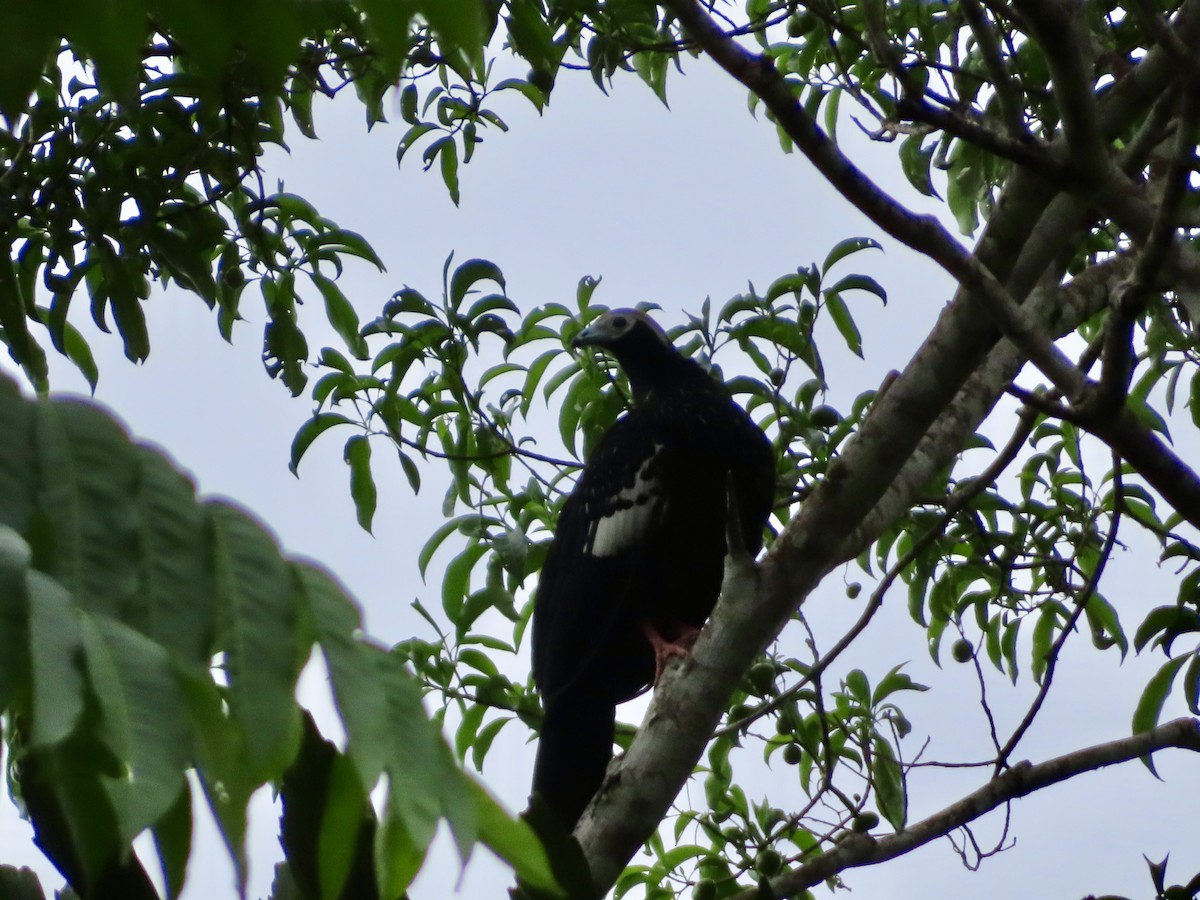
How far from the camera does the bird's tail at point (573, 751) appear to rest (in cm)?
408

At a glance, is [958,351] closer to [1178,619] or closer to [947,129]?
[947,129]

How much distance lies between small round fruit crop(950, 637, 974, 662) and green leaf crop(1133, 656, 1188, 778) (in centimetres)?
65

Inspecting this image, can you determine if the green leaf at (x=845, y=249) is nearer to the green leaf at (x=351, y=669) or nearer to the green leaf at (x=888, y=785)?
the green leaf at (x=888, y=785)

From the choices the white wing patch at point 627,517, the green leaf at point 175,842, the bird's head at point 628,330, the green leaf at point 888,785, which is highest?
the bird's head at point 628,330

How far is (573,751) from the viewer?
4176mm

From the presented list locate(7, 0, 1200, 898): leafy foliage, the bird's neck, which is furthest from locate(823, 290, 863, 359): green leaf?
the bird's neck

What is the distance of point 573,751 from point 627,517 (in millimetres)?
820

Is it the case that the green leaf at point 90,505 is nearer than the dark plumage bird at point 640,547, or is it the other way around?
the green leaf at point 90,505

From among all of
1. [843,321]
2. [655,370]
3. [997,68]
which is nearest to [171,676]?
[997,68]

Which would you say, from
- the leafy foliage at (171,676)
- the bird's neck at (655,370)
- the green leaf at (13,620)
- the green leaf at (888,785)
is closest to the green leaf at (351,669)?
the leafy foliage at (171,676)

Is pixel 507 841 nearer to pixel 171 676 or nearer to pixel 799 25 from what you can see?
pixel 171 676

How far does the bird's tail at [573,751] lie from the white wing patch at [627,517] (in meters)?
0.49

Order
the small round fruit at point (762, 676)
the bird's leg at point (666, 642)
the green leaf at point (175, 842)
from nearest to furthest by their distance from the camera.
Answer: the green leaf at point (175, 842) < the small round fruit at point (762, 676) < the bird's leg at point (666, 642)

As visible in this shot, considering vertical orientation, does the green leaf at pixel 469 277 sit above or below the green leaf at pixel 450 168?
below
